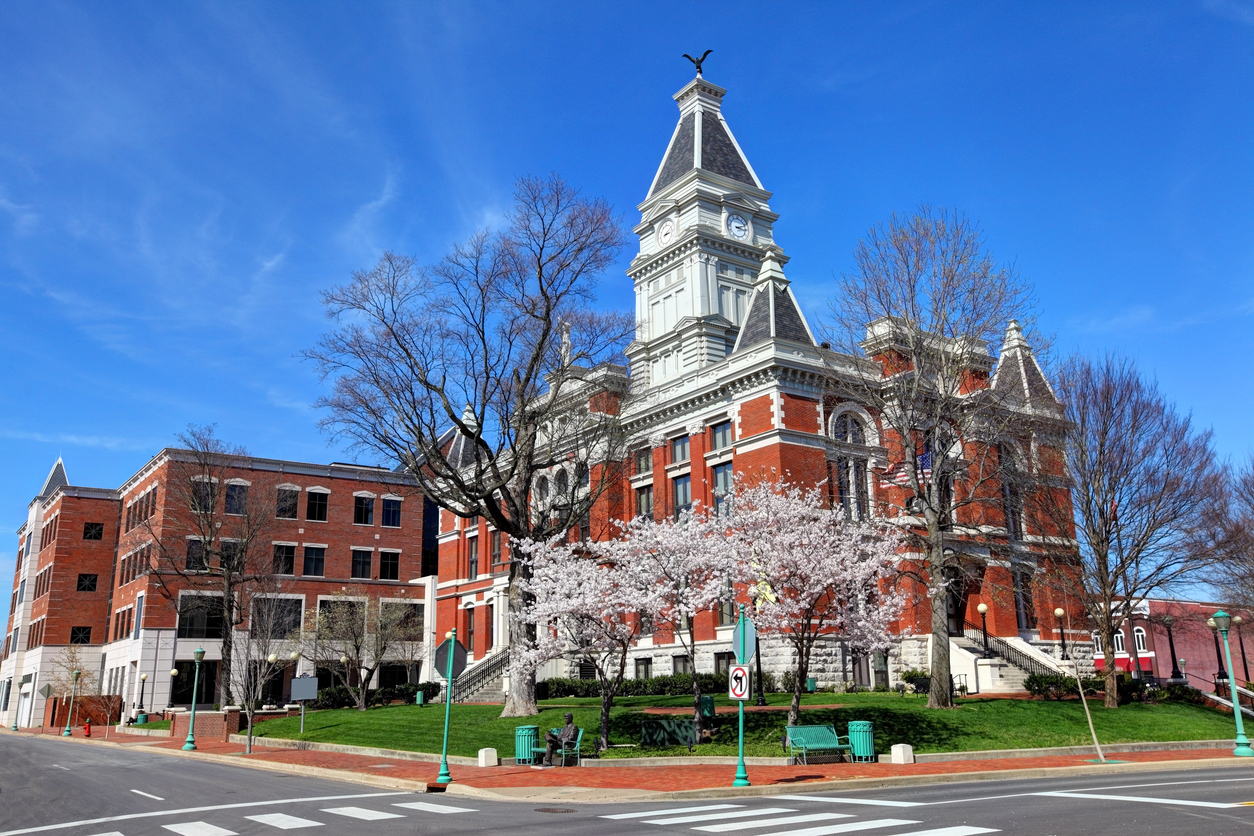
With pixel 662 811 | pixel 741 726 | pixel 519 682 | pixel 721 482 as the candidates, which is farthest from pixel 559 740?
pixel 721 482

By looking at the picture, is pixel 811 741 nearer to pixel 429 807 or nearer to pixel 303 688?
pixel 429 807

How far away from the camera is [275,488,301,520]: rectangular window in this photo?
66.2 meters

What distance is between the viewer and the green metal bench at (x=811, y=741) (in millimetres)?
22684

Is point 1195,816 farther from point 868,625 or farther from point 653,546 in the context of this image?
point 653,546

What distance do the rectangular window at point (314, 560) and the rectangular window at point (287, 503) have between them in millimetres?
2625

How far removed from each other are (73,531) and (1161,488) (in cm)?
7500

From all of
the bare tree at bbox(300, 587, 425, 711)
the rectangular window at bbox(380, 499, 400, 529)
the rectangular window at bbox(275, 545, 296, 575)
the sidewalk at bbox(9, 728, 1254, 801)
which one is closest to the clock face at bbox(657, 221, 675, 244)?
the bare tree at bbox(300, 587, 425, 711)

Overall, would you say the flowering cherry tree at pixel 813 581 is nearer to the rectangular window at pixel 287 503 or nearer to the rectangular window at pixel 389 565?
the rectangular window at pixel 287 503

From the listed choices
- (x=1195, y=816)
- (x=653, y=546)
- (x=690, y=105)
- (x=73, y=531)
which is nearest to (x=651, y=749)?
(x=653, y=546)

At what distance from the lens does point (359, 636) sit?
166ft

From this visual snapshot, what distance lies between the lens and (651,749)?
80.8ft

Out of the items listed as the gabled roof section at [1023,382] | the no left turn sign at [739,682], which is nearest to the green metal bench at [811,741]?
the no left turn sign at [739,682]

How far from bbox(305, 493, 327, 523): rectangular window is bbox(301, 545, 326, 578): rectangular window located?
6.55ft

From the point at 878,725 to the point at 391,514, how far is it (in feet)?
171
